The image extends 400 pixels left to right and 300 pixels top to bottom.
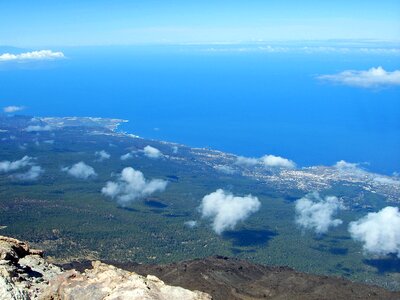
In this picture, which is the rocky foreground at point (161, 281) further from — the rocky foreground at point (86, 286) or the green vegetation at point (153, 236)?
the green vegetation at point (153, 236)

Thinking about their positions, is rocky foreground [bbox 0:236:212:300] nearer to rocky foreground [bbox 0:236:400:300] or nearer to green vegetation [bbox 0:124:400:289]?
rocky foreground [bbox 0:236:400:300]

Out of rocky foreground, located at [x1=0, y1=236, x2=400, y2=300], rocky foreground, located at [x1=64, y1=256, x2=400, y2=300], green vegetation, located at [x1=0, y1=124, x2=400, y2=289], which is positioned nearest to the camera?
rocky foreground, located at [x1=0, y1=236, x2=400, y2=300]

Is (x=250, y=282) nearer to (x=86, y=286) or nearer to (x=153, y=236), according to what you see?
(x=153, y=236)

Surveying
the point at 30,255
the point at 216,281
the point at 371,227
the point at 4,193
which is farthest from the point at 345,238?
the point at 30,255

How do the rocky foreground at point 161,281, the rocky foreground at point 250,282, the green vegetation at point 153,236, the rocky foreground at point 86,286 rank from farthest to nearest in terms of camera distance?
the green vegetation at point 153,236
the rocky foreground at point 250,282
the rocky foreground at point 161,281
the rocky foreground at point 86,286

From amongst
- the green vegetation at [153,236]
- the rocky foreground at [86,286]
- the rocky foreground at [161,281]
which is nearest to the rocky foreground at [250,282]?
the rocky foreground at [161,281]

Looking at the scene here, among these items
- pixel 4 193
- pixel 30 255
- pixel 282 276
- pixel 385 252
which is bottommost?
pixel 385 252

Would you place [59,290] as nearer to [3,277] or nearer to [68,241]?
[3,277]

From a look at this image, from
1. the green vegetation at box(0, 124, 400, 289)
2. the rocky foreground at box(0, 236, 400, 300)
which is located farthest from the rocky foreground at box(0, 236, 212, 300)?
the green vegetation at box(0, 124, 400, 289)

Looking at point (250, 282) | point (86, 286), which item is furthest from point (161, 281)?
point (250, 282)

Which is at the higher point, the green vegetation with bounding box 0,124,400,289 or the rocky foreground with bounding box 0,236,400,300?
the rocky foreground with bounding box 0,236,400,300

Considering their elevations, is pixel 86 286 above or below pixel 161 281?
above
